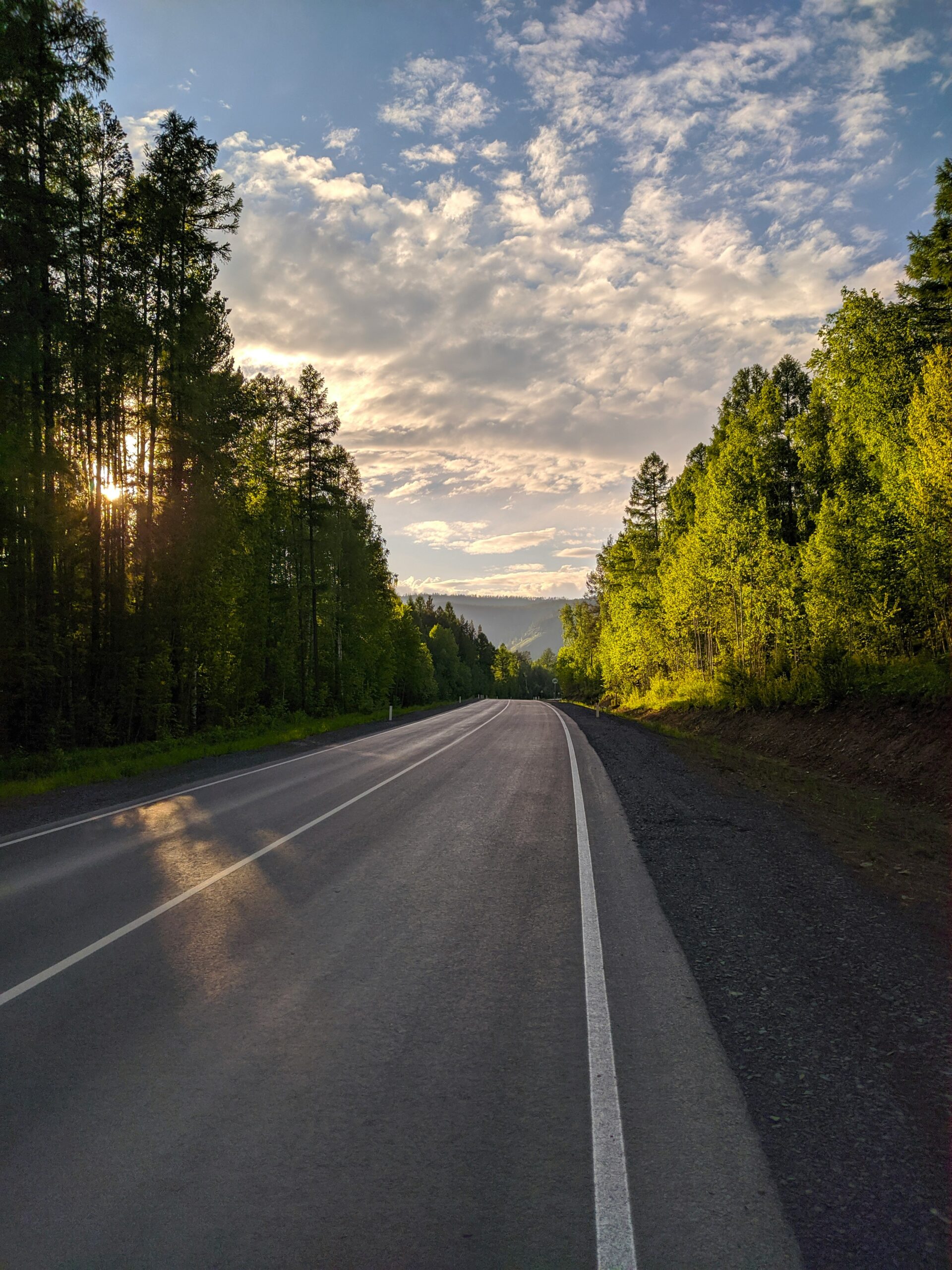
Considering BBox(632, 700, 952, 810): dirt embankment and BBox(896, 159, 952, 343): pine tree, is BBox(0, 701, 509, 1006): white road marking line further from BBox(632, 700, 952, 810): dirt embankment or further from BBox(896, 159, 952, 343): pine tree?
BBox(896, 159, 952, 343): pine tree

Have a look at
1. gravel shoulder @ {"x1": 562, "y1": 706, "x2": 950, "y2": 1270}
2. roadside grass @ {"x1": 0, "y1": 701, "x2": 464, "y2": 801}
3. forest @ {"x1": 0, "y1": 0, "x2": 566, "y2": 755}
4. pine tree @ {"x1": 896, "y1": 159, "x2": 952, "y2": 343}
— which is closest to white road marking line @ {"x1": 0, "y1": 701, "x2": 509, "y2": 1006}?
gravel shoulder @ {"x1": 562, "y1": 706, "x2": 950, "y2": 1270}

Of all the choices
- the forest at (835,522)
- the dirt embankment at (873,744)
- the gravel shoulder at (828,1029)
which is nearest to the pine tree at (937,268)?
the forest at (835,522)

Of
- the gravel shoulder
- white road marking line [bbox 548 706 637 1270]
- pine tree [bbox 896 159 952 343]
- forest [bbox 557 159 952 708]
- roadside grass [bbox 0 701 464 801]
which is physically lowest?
the gravel shoulder

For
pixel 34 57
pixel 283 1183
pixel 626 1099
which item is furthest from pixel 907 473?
pixel 34 57

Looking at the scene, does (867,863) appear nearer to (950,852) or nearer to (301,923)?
(950,852)

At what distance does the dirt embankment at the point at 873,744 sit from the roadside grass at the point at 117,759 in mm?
14774

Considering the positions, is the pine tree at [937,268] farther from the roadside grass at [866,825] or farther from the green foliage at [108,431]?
the green foliage at [108,431]

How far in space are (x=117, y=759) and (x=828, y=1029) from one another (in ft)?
56.0

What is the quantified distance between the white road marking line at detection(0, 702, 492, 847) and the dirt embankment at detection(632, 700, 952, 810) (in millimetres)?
11908

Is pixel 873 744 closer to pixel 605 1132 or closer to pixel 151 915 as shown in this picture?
pixel 605 1132

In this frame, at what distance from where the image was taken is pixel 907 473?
15172 millimetres

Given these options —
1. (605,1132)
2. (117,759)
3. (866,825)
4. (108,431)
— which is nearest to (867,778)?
(866,825)

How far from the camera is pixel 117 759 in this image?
1700cm

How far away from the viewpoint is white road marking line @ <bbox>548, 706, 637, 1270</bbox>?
239 centimetres
